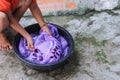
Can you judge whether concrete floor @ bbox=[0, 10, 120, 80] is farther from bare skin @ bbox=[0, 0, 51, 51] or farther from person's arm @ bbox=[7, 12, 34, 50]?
person's arm @ bbox=[7, 12, 34, 50]

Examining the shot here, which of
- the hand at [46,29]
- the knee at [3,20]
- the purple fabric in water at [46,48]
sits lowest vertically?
the purple fabric in water at [46,48]

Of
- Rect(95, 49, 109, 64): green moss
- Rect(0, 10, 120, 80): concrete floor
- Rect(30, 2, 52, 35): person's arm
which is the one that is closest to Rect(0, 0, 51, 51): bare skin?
Rect(30, 2, 52, 35): person's arm

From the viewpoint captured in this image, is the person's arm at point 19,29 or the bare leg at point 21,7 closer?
the person's arm at point 19,29

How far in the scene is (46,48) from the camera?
2314mm

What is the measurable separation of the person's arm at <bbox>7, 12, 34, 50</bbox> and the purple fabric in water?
46mm

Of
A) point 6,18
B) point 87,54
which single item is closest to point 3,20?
point 6,18

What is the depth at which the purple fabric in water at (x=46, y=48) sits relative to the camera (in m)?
2.26

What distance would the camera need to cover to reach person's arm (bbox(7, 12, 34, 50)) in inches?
89.0

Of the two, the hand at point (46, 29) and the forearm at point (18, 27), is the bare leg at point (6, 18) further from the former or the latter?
the hand at point (46, 29)

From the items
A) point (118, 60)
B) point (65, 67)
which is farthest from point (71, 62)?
point (118, 60)

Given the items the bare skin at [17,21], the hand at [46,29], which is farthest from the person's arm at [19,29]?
the hand at [46,29]

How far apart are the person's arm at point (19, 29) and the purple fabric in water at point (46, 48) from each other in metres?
0.05

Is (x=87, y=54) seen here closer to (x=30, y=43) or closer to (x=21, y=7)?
(x=30, y=43)

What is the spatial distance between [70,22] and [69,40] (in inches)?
18.3
